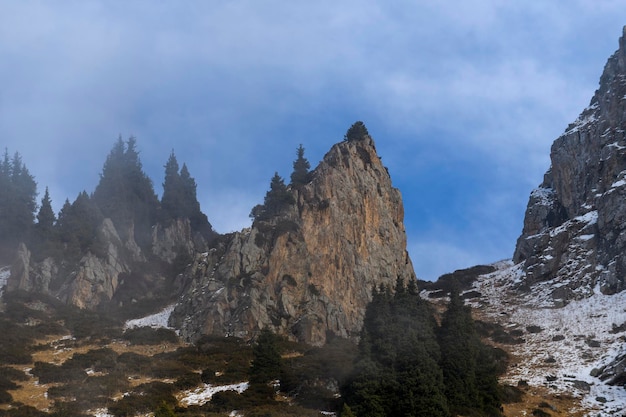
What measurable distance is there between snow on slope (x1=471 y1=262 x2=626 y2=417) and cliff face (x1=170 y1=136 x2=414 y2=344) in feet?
48.2

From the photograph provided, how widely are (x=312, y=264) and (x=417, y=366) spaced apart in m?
30.7

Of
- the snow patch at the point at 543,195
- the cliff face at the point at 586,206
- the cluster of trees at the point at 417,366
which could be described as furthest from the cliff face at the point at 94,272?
the snow patch at the point at 543,195

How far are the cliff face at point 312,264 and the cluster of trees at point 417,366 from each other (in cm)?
1669

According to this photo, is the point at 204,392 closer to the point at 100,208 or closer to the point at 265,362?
the point at 265,362

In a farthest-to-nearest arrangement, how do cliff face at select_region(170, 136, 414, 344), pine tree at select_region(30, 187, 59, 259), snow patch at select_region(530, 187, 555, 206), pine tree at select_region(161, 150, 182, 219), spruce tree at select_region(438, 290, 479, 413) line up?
snow patch at select_region(530, 187, 555, 206) → pine tree at select_region(161, 150, 182, 219) → pine tree at select_region(30, 187, 59, 259) → cliff face at select_region(170, 136, 414, 344) → spruce tree at select_region(438, 290, 479, 413)

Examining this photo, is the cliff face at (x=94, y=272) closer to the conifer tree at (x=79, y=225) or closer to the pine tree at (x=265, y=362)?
the conifer tree at (x=79, y=225)

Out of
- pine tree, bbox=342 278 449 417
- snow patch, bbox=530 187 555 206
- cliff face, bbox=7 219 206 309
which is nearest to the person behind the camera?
pine tree, bbox=342 278 449 417

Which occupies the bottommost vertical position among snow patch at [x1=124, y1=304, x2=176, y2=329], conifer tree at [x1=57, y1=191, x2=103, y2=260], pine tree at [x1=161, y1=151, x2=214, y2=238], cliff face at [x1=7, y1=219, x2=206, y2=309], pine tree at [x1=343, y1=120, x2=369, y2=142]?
snow patch at [x1=124, y1=304, x2=176, y2=329]

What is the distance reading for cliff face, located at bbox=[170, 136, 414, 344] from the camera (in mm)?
61094

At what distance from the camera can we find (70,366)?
46.8 m

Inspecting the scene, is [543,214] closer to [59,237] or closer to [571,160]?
[571,160]

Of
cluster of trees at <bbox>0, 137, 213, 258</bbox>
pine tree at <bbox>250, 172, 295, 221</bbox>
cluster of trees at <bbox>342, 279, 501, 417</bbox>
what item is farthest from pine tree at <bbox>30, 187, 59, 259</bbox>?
cluster of trees at <bbox>342, 279, 501, 417</bbox>

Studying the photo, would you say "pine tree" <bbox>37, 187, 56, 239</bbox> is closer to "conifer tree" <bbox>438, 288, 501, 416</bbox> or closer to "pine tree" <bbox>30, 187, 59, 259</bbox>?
"pine tree" <bbox>30, 187, 59, 259</bbox>

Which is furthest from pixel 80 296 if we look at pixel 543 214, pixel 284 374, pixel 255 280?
pixel 543 214
